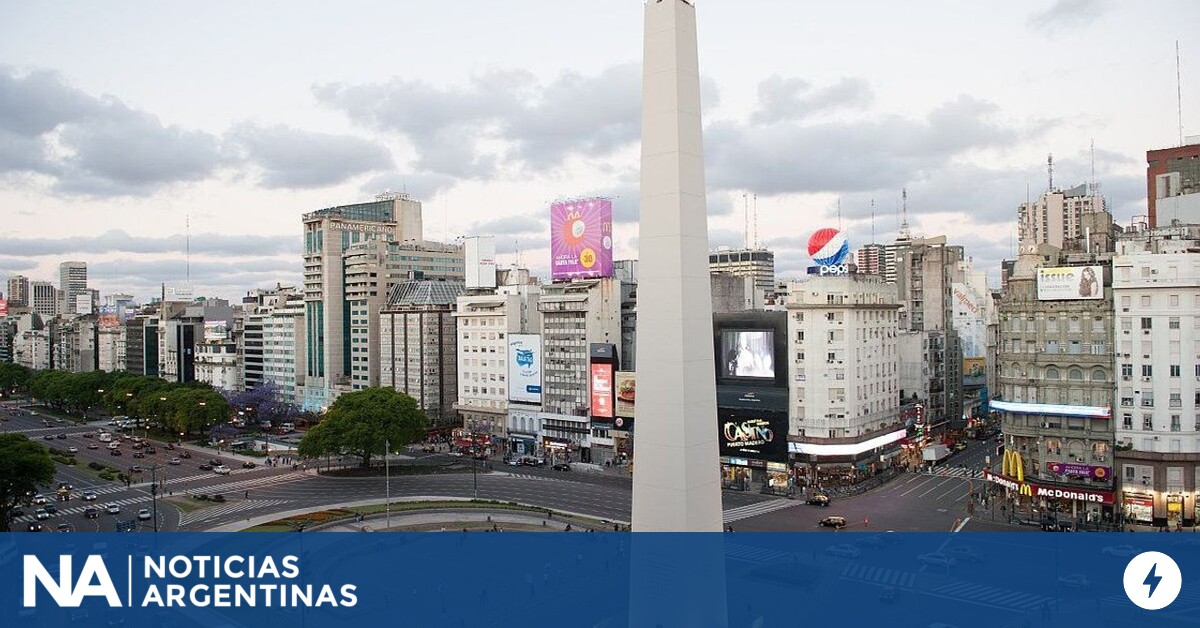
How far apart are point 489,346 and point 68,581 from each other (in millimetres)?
74069

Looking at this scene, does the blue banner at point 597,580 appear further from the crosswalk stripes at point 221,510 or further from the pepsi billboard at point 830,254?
the pepsi billboard at point 830,254

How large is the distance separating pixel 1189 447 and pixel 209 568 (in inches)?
2308

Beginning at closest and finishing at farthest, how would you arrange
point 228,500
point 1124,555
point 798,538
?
point 1124,555
point 798,538
point 228,500

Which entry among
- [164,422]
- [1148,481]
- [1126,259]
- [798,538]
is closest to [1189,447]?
[1148,481]

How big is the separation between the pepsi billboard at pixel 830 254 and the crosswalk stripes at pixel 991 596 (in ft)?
114

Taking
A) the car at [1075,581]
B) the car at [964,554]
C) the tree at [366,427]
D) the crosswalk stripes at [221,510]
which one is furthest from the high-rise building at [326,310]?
the car at [1075,581]

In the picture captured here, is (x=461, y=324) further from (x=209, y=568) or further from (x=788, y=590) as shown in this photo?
(x=209, y=568)

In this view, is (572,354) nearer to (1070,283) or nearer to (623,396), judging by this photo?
Result: (623,396)

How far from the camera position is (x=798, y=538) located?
176ft

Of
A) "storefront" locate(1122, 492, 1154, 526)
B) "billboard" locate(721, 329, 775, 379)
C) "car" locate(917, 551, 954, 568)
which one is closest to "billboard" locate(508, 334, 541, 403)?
"billboard" locate(721, 329, 775, 379)

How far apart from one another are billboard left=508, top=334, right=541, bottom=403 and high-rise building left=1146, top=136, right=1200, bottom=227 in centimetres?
6222

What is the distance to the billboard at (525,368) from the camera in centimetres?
9300

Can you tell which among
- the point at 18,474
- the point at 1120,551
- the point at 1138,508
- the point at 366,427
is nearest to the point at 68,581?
the point at 18,474

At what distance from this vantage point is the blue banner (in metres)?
26.1
